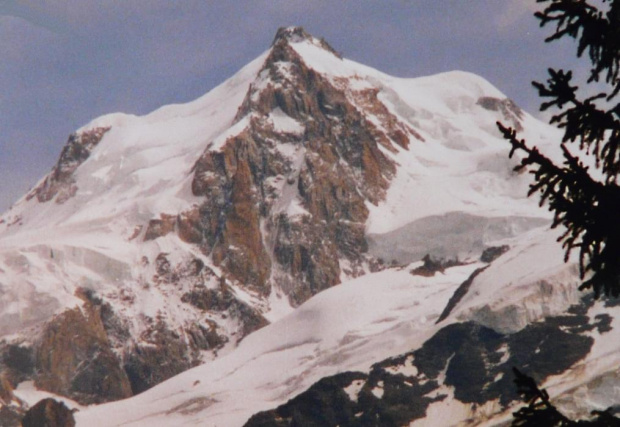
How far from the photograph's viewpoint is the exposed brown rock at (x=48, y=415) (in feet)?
600

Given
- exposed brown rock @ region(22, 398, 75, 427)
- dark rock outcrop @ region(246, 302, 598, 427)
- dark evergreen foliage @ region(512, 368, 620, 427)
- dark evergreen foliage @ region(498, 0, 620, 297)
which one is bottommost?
dark rock outcrop @ region(246, 302, 598, 427)

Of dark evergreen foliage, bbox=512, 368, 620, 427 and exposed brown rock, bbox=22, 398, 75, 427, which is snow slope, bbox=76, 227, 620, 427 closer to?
exposed brown rock, bbox=22, 398, 75, 427

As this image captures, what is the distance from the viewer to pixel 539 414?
9.86 m

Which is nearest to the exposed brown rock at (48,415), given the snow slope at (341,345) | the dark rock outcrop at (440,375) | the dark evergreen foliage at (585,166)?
the snow slope at (341,345)

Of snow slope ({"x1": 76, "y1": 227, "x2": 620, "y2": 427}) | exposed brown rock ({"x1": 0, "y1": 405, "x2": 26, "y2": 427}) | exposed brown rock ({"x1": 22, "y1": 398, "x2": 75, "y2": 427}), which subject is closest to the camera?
snow slope ({"x1": 76, "y1": 227, "x2": 620, "y2": 427})

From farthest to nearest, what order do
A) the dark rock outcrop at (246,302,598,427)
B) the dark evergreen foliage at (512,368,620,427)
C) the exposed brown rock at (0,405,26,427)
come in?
the exposed brown rock at (0,405,26,427) < the dark rock outcrop at (246,302,598,427) < the dark evergreen foliage at (512,368,620,427)

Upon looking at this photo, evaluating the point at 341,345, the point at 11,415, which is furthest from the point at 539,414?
the point at 11,415

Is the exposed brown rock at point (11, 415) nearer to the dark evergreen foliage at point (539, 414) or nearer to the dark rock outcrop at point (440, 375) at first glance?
the dark rock outcrop at point (440, 375)

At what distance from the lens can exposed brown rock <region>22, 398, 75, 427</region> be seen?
183 m

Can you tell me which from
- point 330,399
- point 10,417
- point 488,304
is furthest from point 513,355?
point 10,417

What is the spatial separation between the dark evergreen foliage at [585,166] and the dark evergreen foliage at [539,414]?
133 cm

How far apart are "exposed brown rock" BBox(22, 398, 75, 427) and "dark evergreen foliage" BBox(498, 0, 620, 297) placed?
177397mm

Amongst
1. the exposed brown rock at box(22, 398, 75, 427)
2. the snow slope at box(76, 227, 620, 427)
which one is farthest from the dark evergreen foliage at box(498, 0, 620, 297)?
the exposed brown rock at box(22, 398, 75, 427)

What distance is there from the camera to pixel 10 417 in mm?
191750
